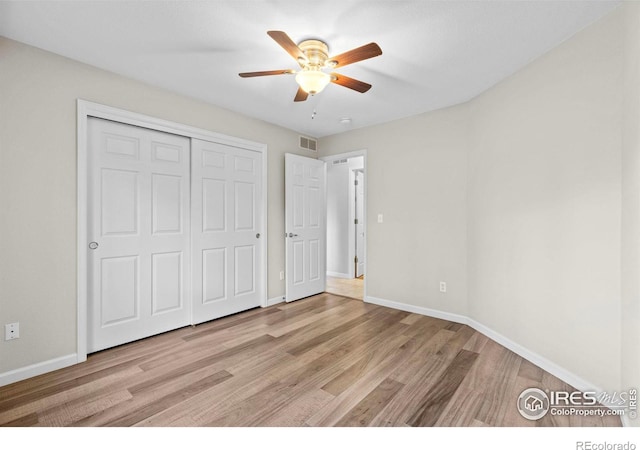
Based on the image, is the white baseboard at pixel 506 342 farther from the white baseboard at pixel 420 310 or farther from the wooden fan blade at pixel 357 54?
the wooden fan blade at pixel 357 54

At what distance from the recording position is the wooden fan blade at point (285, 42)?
160cm

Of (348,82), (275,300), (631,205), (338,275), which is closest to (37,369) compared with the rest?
(275,300)

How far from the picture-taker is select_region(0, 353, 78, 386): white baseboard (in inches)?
81.6

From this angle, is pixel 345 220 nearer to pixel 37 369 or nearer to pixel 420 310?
pixel 420 310

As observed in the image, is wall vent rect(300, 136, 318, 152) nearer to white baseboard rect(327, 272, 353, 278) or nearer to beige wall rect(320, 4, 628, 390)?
beige wall rect(320, 4, 628, 390)

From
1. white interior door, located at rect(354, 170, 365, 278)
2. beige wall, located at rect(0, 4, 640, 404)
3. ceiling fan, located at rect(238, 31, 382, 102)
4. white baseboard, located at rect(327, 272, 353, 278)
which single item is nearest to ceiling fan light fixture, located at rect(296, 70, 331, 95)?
ceiling fan, located at rect(238, 31, 382, 102)

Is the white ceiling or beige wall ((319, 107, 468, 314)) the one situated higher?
the white ceiling

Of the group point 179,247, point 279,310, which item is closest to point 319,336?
point 279,310

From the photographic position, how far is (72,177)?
7.80 ft

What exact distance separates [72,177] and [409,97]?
3222mm

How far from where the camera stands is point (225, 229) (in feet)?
11.4

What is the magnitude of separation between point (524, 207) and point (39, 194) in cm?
390

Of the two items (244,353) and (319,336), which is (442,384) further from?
(244,353)

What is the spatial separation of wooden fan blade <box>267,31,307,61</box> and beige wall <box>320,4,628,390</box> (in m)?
1.93
